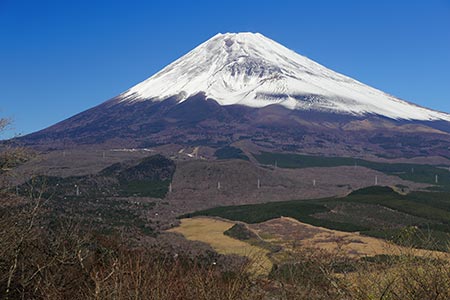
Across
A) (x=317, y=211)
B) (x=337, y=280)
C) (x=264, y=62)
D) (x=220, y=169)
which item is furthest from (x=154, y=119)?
(x=337, y=280)

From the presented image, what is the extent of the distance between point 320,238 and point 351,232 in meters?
3.53

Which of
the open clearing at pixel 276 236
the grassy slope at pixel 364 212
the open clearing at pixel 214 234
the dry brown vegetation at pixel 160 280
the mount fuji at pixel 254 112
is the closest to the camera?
the dry brown vegetation at pixel 160 280

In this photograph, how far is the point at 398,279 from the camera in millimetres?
8523

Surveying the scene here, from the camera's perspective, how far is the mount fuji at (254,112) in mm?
100688

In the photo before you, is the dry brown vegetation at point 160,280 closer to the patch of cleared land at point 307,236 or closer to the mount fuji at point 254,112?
the patch of cleared land at point 307,236

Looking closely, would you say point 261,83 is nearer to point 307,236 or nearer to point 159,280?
point 307,236

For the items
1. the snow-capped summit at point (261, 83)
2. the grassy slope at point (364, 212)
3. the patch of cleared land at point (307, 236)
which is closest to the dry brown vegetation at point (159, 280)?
the patch of cleared land at point (307, 236)

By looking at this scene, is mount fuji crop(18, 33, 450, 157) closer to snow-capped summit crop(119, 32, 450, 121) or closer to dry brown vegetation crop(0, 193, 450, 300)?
snow-capped summit crop(119, 32, 450, 121)

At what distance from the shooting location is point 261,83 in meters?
140

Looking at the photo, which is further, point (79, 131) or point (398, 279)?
point (79, 131)

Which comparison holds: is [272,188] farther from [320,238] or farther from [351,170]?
[320,238]

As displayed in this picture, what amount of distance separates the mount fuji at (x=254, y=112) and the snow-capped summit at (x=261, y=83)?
276 mm

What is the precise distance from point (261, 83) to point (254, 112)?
2031 cm

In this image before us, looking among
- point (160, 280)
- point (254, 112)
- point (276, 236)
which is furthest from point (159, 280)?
point (254, 112)
